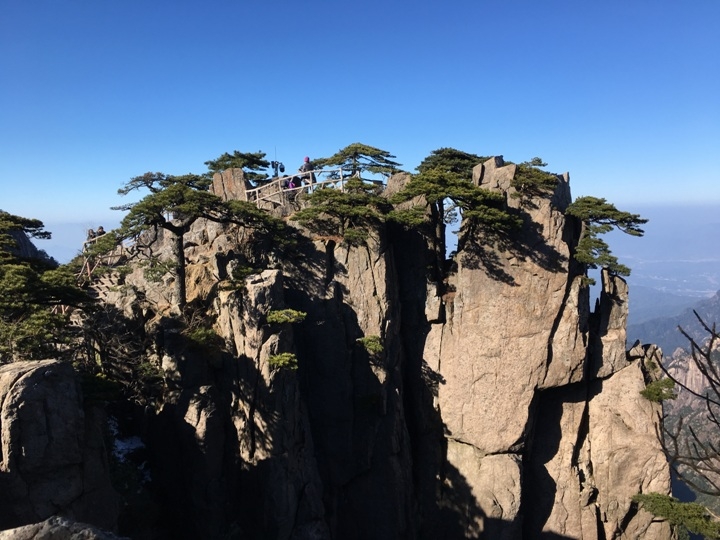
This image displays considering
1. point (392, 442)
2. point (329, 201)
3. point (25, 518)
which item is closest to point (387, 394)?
point (392, 442)

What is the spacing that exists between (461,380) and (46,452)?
22368 mm

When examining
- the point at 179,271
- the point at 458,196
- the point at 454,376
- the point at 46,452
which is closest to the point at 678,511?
the point at 454,376

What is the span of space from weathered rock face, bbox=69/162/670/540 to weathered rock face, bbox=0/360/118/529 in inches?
375

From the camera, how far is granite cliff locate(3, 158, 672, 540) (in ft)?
91.7

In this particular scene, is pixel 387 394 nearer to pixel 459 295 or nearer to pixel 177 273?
pixel 459 295

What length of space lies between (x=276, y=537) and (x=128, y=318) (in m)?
13.0

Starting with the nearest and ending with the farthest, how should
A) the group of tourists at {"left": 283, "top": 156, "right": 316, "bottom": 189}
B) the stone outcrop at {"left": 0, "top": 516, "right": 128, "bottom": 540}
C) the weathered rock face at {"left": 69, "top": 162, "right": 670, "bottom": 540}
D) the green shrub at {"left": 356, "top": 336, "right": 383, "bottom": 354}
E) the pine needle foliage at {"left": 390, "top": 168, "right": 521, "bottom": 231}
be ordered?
the stone outcrop at {"left": 0, "top": 516, "right": 128, "bottom": 540}, the pine needle foliage at {"left": 390, "top": 168, "right": 521, "bottom": 231}, the green shrub at {"left": 356, "top": 336, "right": 383, "bottom": 354}, the weathered rock face at {"left": 69, "top": 162, "right": 670, "bottom": 540}, the group of tourists at {"left": 283, "top": 156, "right": 316, "bottom": 189}

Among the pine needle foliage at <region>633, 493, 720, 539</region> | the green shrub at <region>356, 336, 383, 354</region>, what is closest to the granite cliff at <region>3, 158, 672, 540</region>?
the green shrub at <region>356, 336, 383, 354</region>

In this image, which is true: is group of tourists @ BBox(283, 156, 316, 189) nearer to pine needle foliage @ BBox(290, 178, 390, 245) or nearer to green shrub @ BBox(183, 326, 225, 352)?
pine needle foliage @ BBox(290, 178, 390, 245)

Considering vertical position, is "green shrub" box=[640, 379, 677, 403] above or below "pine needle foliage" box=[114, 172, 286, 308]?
below

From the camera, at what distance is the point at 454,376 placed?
30609 millimetres

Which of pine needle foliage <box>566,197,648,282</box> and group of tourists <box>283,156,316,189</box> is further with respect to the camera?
group of tourists <box>283,156,316,189</box>

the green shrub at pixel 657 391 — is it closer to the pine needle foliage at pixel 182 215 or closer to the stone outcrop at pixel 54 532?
the pine needle foliage at pixel 182 215

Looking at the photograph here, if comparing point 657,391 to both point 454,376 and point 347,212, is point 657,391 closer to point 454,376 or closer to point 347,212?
point 454,376
